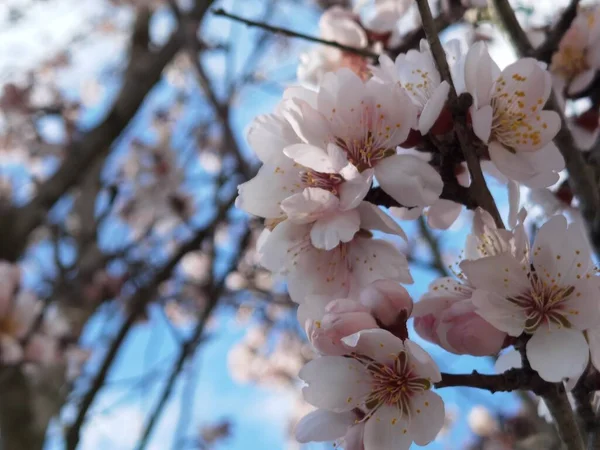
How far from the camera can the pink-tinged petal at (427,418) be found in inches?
25.7

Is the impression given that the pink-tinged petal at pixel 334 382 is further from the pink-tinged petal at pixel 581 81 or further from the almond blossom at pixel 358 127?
the pink-tinged petal at pixel 581 81

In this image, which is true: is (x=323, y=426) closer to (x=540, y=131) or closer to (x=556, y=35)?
(x=540, y=131)

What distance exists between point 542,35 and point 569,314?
84 cm

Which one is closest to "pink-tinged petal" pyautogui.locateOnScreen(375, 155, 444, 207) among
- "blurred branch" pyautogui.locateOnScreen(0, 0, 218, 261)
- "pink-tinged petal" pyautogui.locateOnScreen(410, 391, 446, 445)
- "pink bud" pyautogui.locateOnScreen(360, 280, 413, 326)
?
"pink bud" pyautogui.locateOnScreen(360, 280, 413, 326)

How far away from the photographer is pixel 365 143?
0.76 m

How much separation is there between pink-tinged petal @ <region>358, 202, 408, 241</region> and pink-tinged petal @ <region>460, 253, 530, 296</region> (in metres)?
0.09

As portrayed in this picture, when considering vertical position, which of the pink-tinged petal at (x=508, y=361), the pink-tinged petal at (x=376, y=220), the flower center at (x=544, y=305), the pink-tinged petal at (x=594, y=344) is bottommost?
the pink-tinged petal at (x=508, y=361)

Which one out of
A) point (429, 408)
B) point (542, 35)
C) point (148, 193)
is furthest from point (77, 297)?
point (429, 408)

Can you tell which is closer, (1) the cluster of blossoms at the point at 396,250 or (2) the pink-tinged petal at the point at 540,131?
(1) the cluster of blossoms at the point at 396,250

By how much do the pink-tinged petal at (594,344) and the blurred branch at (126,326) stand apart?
1621 mm

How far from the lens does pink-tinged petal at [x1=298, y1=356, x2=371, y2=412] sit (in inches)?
25.2

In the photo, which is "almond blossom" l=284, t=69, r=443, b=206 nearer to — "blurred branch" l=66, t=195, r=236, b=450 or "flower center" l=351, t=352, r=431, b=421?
"flower center" l=351, t=352, r=431, b=421

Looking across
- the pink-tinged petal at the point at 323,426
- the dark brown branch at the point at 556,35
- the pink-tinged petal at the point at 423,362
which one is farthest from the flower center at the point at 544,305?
the dark brown branch at the point at 556,35

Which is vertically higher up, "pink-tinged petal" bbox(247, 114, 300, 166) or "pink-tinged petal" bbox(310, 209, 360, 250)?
"pink-tinged petal" bbox(247, 114, 300, 166)
